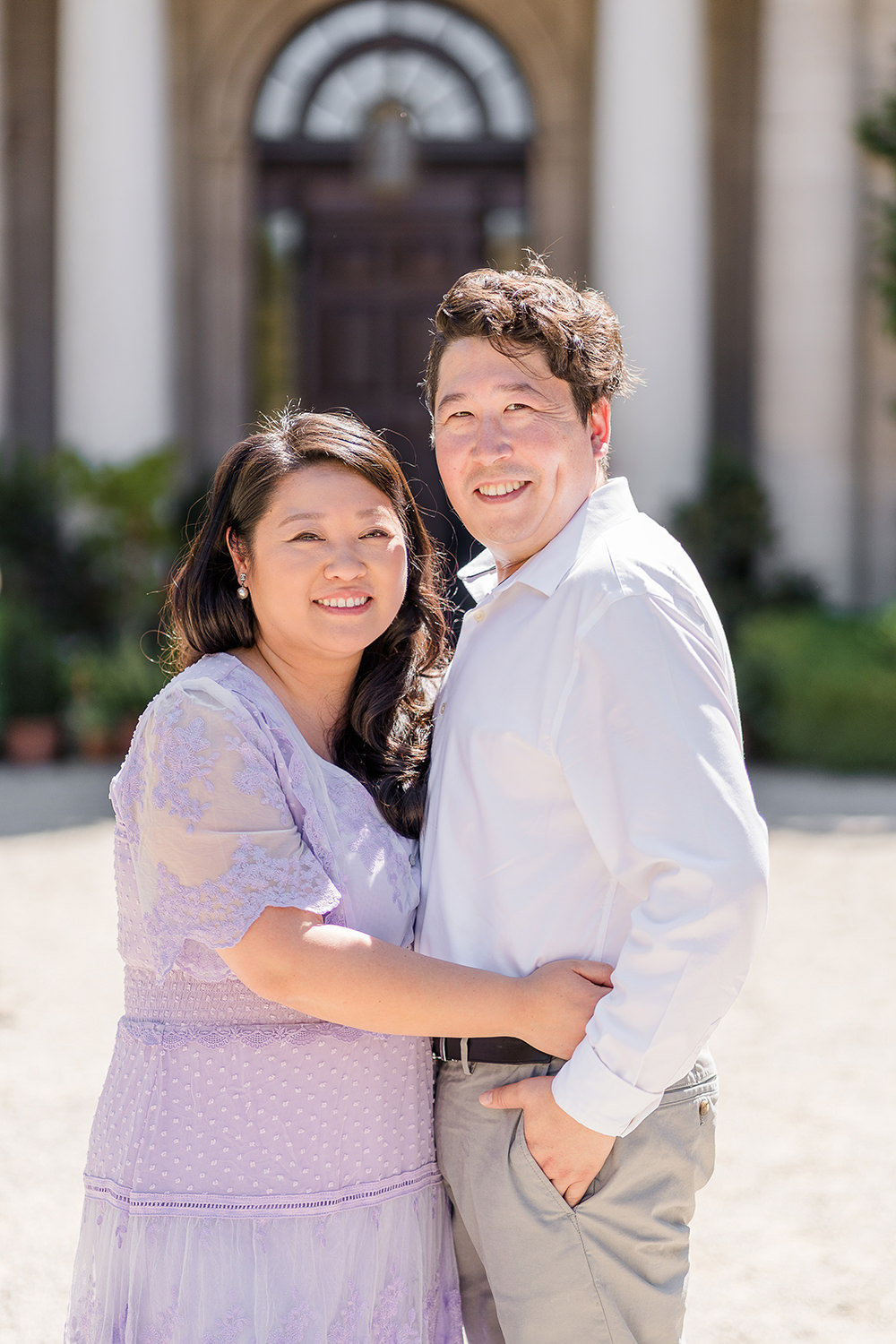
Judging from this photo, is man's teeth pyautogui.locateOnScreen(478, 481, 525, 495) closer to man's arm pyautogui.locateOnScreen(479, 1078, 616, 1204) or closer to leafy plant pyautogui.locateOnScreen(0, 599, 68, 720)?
man's arm pyautogui.locateOnScreen(479, 1078, 616, 1204)

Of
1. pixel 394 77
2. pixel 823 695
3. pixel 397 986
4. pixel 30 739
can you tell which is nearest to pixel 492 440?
pixel 397 986

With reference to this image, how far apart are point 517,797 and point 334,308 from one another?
1311 cm

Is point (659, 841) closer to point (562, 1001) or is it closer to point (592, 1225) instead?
point (562, 1001)

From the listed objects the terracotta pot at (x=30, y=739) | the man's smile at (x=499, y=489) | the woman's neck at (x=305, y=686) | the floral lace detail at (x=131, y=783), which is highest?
the man's smile at (x=499, y=489)

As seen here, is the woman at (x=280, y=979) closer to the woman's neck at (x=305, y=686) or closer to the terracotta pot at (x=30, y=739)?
the woman's neck at (x=305, y=686)

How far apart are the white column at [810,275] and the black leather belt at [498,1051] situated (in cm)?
1058

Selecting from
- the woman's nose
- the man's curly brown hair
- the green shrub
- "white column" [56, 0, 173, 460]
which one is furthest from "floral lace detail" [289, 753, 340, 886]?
"white column" [56, 0, 173, 460]

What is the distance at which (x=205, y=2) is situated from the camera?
45.0 feet

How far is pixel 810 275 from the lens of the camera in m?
12.0

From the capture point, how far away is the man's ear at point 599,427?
2.04 metres

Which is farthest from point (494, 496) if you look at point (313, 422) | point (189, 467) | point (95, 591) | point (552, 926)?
point (189, 467)

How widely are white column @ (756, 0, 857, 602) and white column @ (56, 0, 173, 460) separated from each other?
5.60 meters

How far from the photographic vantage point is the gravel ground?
320 centimetres

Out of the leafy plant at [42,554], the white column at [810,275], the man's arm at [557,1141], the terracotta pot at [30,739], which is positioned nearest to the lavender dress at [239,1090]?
the man's arm at [557,1141]
